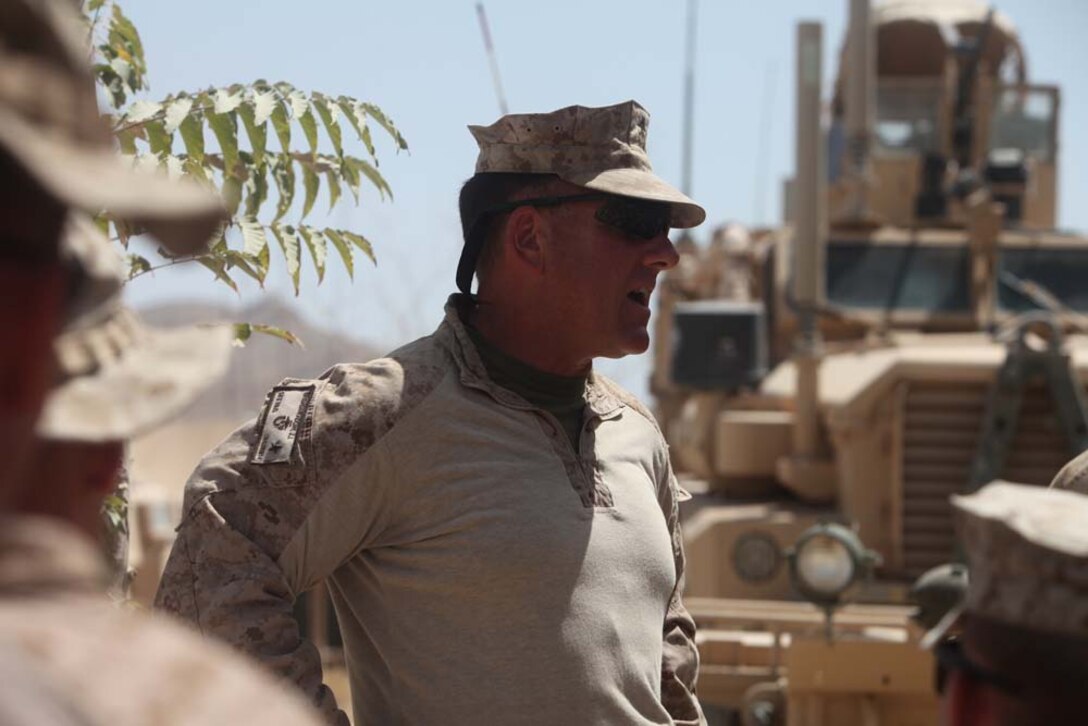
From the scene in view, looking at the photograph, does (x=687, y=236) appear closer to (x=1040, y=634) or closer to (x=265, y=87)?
(x=265, y=87)

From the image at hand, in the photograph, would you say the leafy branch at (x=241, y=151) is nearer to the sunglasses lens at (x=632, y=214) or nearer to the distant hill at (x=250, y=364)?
the sunglasses lens at (x=632, y=214)

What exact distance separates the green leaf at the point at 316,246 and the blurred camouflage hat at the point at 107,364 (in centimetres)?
189

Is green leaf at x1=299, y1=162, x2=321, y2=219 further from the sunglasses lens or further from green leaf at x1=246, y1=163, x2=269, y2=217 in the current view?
the sunglasses lens

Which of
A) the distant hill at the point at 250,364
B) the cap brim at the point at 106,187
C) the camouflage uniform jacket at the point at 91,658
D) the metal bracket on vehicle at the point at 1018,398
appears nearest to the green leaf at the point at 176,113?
the cap brim at the point at 106,187

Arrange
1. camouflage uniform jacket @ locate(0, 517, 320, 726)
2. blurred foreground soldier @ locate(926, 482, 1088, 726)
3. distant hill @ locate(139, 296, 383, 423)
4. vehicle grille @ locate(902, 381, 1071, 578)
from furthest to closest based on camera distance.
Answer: distant hill @ locate(139, 296, 383, 423) → vehicle grille @ locate(902, 381, 1071, 578) → blurred foreground soldier @ locate(926, 482, 1088, 726) → camouflage uniform jacket @ locate(0, 517, 320, 726)

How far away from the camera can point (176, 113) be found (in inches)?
120

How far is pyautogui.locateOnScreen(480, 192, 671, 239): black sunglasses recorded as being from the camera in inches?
123

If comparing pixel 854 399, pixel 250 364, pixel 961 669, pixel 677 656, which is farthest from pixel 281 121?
pixel 250 364

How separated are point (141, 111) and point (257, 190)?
1.02 ft

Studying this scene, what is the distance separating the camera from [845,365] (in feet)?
27.0

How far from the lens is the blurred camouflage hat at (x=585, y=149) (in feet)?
10.2

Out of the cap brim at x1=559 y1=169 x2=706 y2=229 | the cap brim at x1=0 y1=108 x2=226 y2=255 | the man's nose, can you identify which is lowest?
the man's nose

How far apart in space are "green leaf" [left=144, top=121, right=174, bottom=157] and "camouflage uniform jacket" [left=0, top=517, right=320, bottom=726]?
2.10m

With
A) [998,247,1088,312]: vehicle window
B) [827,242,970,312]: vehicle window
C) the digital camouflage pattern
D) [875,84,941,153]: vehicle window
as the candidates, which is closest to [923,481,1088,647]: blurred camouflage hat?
the digital camouflage pattern
